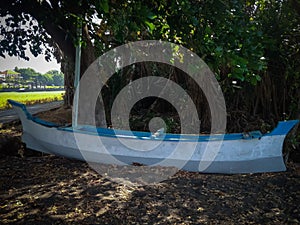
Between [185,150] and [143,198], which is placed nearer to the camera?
[143,198]

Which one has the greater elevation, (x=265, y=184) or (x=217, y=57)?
(x=217, y=57)

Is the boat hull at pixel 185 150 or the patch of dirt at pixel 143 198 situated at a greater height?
the boat hull at pixel 185 150

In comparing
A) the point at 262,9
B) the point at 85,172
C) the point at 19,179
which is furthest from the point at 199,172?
the point at 262,9

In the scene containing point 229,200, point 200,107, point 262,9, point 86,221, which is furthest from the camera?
point 200,107

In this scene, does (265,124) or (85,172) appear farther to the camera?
(265,124)

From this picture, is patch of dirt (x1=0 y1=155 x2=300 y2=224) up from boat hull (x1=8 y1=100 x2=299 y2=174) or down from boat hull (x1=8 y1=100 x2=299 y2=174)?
down

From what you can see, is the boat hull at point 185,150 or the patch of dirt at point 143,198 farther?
the boat hull at point 185,150

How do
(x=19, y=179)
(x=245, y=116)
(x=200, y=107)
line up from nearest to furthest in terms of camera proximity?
(x=19, y=179)
(x=245, y=116)
(x=200, y=107)

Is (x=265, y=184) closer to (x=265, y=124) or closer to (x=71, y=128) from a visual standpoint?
(x=265, y=124)

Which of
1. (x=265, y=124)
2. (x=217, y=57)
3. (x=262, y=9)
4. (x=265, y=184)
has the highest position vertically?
(x=262, y=9)

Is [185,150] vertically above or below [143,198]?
above

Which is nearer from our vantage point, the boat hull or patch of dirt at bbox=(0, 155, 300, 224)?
patch of dirt at bbox=(0, 155, 300, 224)

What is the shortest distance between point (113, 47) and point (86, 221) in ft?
13.5

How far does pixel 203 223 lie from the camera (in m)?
1.92
